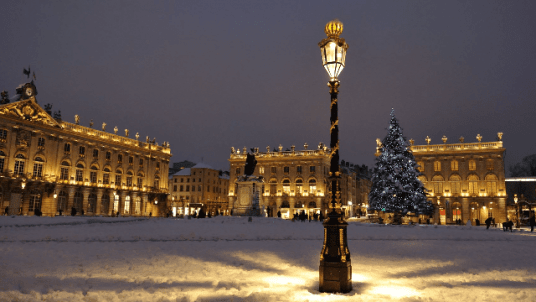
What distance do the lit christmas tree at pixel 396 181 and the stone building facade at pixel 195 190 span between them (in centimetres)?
5315

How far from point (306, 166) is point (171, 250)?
66.9 m

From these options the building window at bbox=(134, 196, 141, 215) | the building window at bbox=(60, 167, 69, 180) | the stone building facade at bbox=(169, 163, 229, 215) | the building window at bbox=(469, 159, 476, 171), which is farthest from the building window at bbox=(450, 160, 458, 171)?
the building window at bbox=(60, 167, 69, 180)

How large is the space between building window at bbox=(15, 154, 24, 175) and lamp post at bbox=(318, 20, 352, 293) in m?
53.6

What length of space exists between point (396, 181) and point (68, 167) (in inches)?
1805

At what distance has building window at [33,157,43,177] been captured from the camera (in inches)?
2084

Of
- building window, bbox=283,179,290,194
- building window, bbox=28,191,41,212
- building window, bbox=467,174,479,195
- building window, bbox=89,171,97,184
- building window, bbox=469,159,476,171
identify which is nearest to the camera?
building window, bbox=28,191,41,212

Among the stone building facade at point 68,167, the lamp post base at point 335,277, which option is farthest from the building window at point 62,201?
the lamp post base at point 335,277

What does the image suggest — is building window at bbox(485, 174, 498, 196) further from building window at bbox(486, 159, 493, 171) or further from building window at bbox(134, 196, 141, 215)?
building window at bbox(134, 196, 141, 215)

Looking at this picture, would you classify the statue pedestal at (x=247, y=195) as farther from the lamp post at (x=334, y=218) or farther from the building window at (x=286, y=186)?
the building window at (x=286, y=186)

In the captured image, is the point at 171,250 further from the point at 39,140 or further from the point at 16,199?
the point at 39,140

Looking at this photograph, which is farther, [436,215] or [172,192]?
[172,192]

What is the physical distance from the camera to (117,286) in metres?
7.19

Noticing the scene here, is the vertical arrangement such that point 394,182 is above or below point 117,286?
above

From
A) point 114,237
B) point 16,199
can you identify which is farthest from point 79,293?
point 16,199
